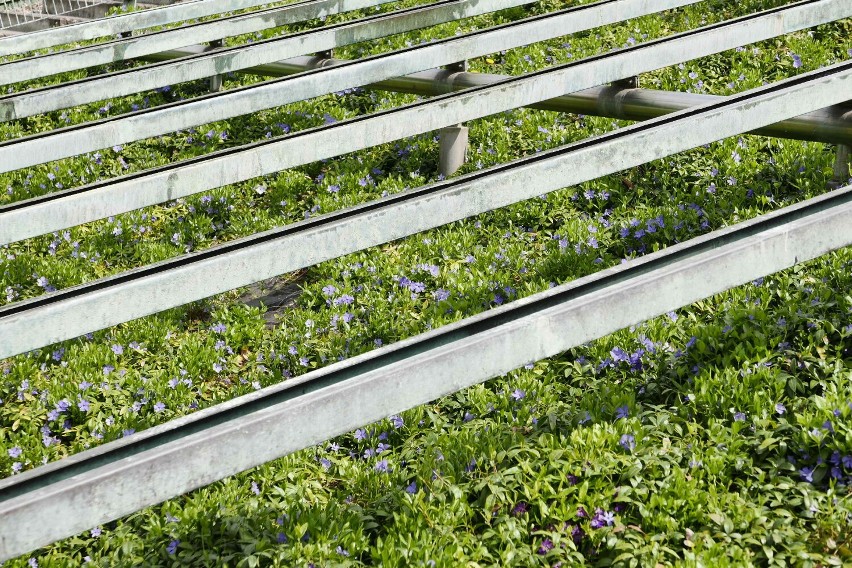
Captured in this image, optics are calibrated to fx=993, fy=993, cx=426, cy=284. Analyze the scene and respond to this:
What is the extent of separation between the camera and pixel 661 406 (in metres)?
3.52

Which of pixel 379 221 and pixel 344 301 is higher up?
pixel 379 221

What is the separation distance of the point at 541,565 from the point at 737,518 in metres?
0.60

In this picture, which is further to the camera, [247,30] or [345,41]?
[247,30]

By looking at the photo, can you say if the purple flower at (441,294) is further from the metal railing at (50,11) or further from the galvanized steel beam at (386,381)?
the metal railing at (50,11)

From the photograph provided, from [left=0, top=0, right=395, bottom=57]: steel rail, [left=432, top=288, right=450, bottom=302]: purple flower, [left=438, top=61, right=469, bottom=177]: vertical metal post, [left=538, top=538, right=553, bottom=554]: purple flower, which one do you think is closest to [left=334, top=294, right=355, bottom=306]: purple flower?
[left=432, top=288, right=450, bottom=302]: purple flower

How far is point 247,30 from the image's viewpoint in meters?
7.30

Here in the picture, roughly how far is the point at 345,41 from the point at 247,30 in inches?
44.2

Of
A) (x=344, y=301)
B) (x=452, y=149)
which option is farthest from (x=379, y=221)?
(x=452, y=149)

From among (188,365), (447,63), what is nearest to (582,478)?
(188,365)

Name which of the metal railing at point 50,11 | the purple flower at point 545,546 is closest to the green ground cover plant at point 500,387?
the purple flower at point 545,546

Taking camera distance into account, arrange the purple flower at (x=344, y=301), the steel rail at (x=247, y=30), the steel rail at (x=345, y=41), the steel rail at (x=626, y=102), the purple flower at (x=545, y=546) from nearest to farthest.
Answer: the purple flower at (x=545, y=546), the steel rail at (x=626, y=102), the purple flower at (x=344, y=301), the steel rail at (x=345, y=41), the steel rail at (x=247, y=30)

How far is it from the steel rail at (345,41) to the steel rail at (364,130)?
23cm

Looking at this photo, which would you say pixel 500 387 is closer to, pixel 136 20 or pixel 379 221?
pixel 379 221

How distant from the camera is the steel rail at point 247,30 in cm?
656
